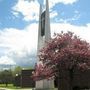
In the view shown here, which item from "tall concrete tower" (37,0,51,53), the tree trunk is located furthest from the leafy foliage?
"tall concrete tower" (37,0,51,53)

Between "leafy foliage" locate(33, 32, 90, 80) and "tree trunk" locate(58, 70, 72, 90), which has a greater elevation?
"leafy foliage" locate(33, 32, 90, 80)

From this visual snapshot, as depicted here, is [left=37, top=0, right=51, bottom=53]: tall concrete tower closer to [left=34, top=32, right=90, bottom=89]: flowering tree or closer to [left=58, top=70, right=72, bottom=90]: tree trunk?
[left=58, top=70, right=72, bottom=90]: tree trunk

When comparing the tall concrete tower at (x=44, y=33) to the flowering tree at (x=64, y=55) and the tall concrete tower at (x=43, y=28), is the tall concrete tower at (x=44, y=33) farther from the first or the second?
the flowering tree at (x=64, y=55)

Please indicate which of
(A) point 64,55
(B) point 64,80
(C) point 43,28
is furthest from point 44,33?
(A) point 64,55

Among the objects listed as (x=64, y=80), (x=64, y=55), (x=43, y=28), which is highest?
(x=43, y=28)

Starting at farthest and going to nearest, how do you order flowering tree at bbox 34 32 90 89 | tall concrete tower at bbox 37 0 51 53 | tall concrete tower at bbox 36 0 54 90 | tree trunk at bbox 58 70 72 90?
tall concrete tower at bbox 37 0 51 53
tall concrete tower at bbox 36 0 54 90
tree trunk at bbox 58 70 72 90
flowering tree at bbox 34 32 90 89

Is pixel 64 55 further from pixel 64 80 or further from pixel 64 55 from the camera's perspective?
pixel 64 80

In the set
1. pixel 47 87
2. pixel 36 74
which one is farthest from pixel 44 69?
pixel 47 87

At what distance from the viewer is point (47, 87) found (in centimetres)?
4409

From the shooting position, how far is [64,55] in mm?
32906

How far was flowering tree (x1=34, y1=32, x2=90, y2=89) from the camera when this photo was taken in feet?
108

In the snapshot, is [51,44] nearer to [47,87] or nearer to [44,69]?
[44,69]

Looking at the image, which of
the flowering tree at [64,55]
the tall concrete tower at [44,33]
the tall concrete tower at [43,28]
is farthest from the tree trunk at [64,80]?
the tall concrete tower at [43,28]

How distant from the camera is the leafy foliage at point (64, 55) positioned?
32.9 meters
